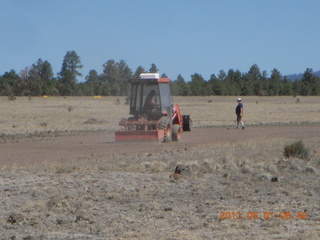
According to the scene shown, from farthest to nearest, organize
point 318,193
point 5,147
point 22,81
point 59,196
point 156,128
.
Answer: point 22,81 < point 156,128 < point 5,147 < point 318,193 < point 59,196

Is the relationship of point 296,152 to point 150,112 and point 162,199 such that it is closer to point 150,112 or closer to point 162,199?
point 162,199

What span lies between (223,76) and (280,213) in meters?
131

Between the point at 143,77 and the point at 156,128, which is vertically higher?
the point at 143,77

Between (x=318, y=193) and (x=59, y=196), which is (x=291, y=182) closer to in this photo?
(x=318, y=193)

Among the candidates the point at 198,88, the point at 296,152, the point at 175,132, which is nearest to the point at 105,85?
the point at 198,88

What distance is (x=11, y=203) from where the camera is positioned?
9.97 m

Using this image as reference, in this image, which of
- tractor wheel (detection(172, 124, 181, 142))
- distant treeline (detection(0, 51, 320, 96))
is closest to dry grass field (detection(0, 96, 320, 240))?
tractor wheel (detection(172, 124, 181, 142))

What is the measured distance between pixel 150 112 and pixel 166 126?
Result: 3.17 ft

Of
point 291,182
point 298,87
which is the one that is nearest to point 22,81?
point 298,87

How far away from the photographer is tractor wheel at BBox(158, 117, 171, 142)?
22.3 meters
